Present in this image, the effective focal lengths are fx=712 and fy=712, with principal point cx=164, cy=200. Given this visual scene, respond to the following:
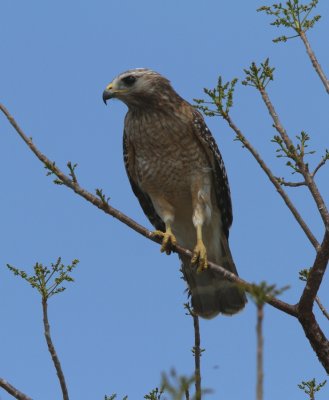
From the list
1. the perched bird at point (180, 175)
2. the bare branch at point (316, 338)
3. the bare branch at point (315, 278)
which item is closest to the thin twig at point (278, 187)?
the bare branch at point (315, 278)

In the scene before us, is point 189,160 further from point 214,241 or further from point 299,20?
point 299,20

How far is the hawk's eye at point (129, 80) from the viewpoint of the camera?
24.4 ft

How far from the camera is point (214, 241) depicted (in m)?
7.56

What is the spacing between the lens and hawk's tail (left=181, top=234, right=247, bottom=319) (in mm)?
7418

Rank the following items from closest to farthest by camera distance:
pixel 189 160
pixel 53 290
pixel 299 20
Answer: pixel 53 290
pixel 299 20
pixel 189 160

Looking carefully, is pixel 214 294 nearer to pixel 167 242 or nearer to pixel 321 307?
pixel 167 242

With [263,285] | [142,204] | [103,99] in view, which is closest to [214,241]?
[142,204]

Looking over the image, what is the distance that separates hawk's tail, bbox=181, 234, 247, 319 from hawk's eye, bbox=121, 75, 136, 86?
1.90 metres

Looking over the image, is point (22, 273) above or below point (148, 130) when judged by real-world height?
below

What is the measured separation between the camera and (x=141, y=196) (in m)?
7.66

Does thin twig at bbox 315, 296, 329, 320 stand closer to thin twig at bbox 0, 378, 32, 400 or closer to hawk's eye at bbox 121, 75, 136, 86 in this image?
thin twig at bbox 0, 378, 32, 400

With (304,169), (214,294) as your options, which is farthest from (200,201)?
(304,169)

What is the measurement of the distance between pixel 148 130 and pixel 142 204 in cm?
92

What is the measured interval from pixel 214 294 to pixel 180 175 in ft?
4.36
